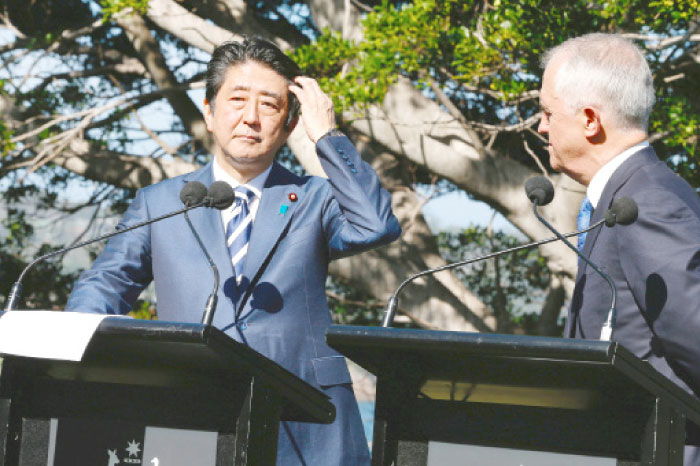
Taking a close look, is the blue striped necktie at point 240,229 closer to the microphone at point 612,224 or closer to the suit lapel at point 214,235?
the suit lapel at point 214,235

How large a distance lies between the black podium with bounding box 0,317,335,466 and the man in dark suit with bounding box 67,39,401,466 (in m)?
0.35

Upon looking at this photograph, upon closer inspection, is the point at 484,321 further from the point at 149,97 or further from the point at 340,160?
the point at 340,160

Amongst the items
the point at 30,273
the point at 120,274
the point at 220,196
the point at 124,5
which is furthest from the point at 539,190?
the point at 30,273

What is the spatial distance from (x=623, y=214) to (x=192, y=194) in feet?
3.10

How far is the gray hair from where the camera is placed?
2426 millimetres

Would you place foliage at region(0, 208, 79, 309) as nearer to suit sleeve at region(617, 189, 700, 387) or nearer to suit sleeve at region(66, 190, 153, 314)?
suit sleeve at region(66, 190, 153, 314)

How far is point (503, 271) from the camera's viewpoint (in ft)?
30.3

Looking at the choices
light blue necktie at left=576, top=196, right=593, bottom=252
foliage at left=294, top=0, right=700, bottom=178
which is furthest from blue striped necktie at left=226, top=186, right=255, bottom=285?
foliage at left=294, top=0, right=700, bottom=178

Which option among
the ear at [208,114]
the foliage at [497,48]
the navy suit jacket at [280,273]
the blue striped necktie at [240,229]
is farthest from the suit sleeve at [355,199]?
the foliage at [497,48]

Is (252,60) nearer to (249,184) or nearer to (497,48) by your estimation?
(249,184)

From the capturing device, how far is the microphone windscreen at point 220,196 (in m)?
2.34

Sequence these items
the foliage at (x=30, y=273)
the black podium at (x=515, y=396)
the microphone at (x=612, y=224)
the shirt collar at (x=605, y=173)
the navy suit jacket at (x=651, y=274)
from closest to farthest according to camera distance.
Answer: the black podium at (x=515, y=396) < the microphone at (x=612, y=224) < the navy suit jacket at (x=651, y=274) < the shirt collar at (x=605, y=173) < the foliage at (x=30, y=273)

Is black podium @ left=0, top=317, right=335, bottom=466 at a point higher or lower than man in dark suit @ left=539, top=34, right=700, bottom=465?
lower

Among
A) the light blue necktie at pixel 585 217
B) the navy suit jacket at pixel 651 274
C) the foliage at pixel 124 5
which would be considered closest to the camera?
the navy suit jacket at pixel 651 274
